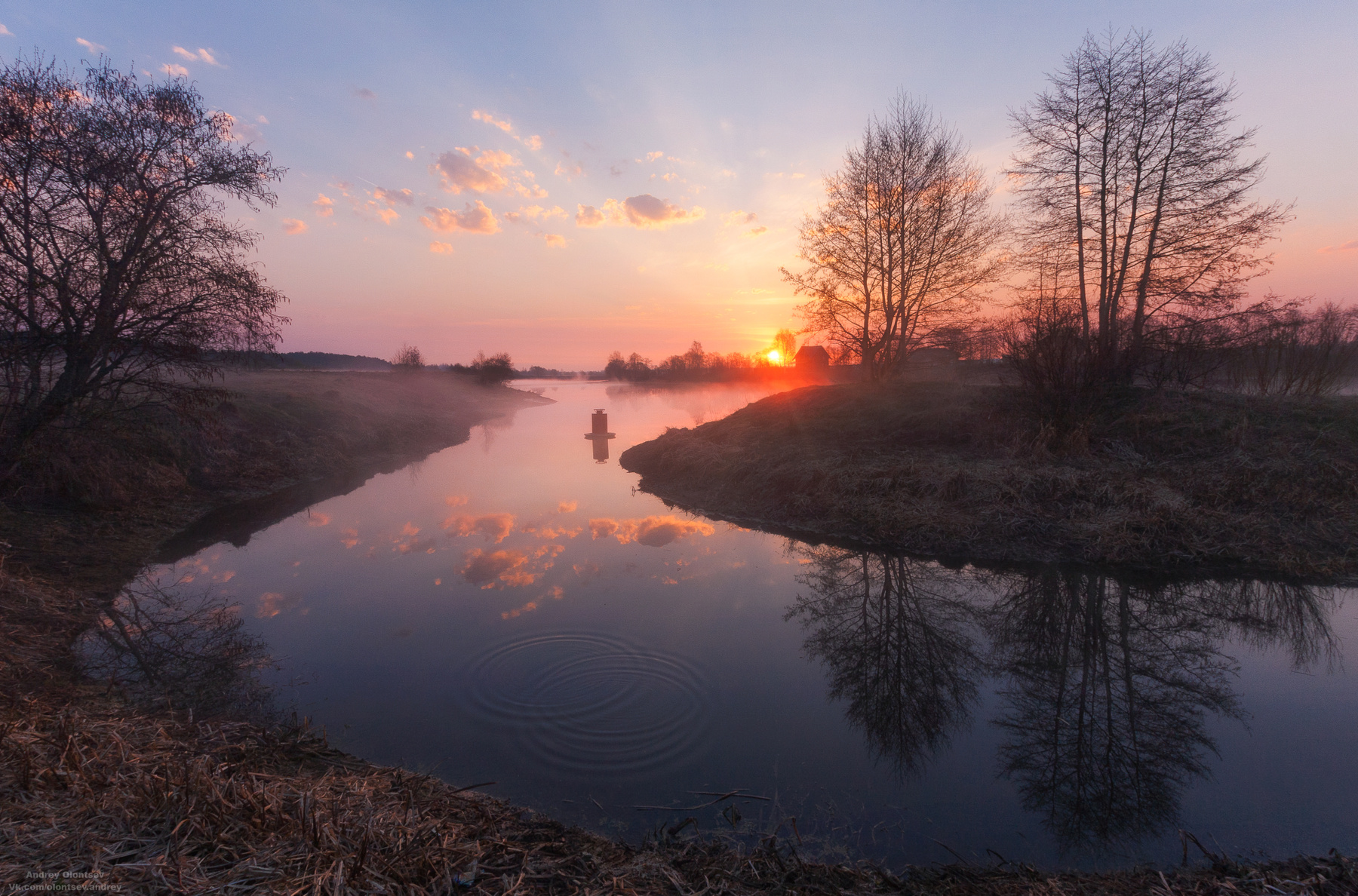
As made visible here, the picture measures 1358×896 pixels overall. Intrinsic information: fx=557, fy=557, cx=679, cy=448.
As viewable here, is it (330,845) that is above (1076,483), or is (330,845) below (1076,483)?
below

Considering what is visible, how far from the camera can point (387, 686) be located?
5.52 metres

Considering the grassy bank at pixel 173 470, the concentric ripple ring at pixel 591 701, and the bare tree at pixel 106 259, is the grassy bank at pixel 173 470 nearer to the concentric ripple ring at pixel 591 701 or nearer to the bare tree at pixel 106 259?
the bare tree at pixel 106 259

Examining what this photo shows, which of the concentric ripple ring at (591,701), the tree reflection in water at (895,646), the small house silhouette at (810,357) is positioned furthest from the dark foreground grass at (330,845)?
the small house silhouette at (810,357)

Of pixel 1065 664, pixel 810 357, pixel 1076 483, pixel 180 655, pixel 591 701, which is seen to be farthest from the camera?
pixel 810 357

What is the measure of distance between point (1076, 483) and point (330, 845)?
1152 centimetres

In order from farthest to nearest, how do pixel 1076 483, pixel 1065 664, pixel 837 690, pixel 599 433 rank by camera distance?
pixel 599 433 < pixel 1076 483 < pixel 1065 664 < pixel 837 690

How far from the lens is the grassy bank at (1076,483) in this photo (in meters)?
8.70

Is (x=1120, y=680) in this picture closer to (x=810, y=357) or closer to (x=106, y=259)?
(x=106, y=259)

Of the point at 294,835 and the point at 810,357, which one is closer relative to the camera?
the point at 294,835

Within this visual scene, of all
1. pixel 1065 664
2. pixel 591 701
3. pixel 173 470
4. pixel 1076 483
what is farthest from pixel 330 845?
pixel 173 470

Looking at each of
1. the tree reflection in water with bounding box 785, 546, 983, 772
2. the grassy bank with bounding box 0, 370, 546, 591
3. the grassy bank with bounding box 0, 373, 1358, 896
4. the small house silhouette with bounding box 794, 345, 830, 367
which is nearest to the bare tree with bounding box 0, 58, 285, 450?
the grassy bank with bounding box 0, 370, 546, 591

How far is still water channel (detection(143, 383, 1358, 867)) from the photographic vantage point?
3.88m

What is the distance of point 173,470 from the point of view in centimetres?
1310

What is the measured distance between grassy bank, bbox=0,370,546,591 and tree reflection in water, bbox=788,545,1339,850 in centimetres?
1021
